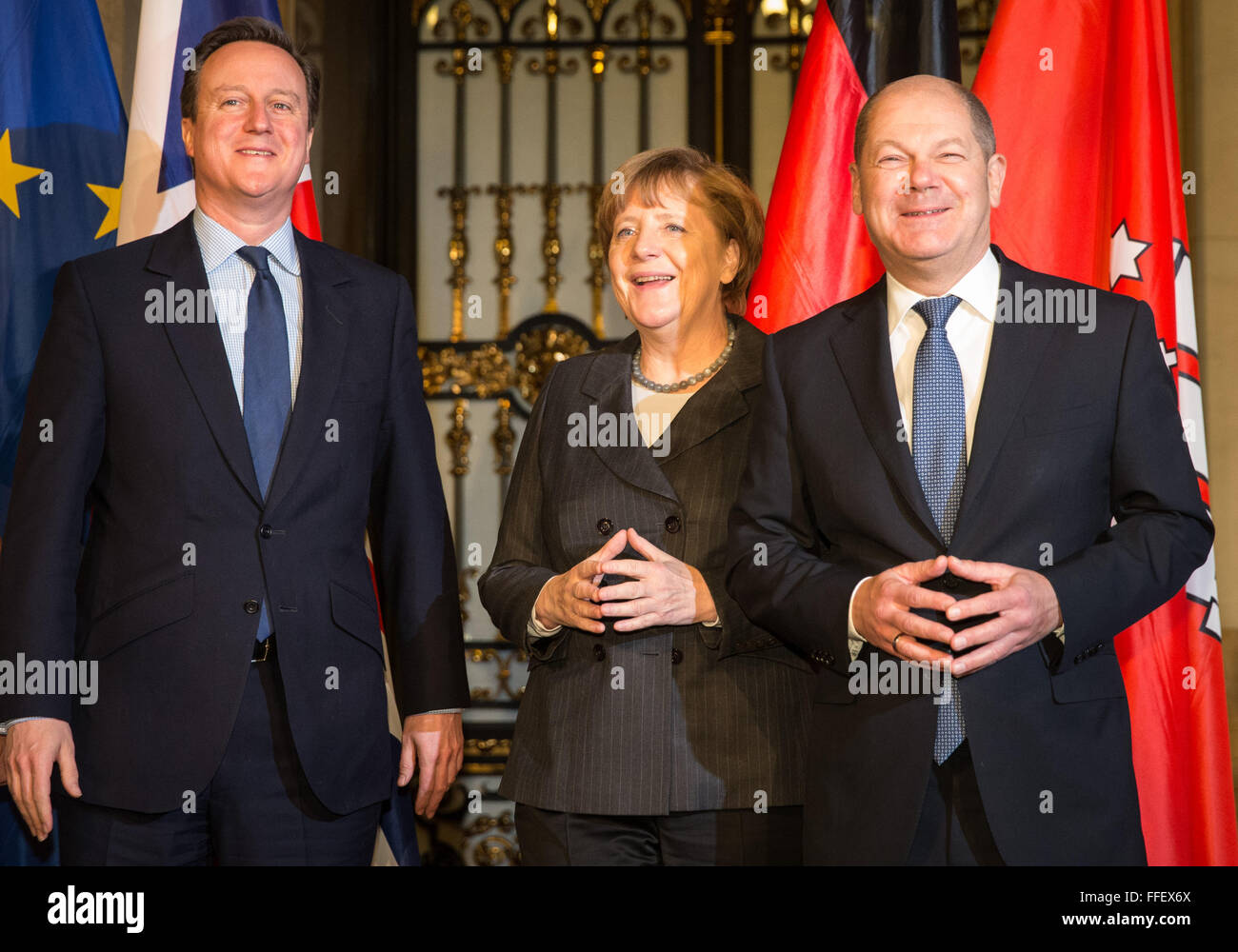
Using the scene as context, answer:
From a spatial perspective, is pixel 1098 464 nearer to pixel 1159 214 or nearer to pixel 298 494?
pixel 1159 214

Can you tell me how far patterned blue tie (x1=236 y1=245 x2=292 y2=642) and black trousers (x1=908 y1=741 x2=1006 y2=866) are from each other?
3.54 ft

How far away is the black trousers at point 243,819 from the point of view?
2.01 metres

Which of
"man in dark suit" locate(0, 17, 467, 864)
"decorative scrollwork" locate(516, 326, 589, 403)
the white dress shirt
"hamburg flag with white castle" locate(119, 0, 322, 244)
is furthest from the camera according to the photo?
"decorative scrollwork" locate(516, 326, 589, 403)

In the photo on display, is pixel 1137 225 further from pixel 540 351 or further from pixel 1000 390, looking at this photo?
pixel 540 351

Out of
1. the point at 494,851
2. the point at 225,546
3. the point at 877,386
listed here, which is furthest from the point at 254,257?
the point at 494,851

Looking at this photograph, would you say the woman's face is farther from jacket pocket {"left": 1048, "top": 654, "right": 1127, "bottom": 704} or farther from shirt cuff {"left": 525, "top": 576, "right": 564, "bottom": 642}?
jacket pocket {"left": 1048, "top": 654, "right": 1127, "bottom": 704}

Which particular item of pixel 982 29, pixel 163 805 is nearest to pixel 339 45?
pixel 982 29

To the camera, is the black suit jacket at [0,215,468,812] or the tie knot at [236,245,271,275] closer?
the black suit jacket at [0,215,468,812]

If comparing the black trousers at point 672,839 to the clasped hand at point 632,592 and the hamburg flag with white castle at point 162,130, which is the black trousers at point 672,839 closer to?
the clasped hand at point 632,592

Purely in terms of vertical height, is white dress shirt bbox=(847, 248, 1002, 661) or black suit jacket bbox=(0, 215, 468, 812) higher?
white dress shirt bbox=(847, 248, 1002, 661)

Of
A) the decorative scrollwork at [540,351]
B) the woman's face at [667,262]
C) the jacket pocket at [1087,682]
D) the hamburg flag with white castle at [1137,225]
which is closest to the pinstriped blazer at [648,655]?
the woman's face at [667,262]

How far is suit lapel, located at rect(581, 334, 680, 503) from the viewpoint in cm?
223

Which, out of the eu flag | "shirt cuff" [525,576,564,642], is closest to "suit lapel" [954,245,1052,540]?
"shirt cuff" [525,576,564,642]

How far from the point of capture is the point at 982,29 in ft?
15.4
